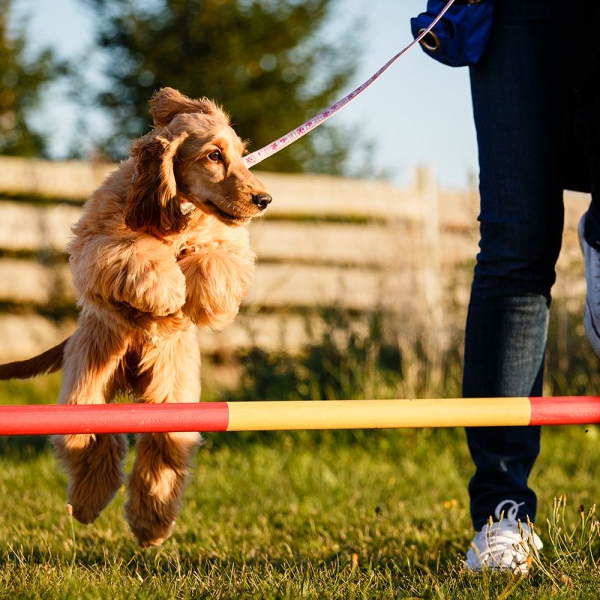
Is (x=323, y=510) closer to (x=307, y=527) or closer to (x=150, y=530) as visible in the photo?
(x=307, y=527)

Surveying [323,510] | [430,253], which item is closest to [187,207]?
[323,510]

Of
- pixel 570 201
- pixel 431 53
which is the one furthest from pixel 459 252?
pixel 431 53

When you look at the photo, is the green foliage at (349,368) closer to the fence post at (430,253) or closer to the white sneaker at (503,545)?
the fence post at (430,253)

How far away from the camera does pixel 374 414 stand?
88.4 inches

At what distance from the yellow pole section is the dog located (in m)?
0.47

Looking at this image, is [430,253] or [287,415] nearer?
[287,415]

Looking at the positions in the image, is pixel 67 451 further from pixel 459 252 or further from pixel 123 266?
pixel 459 252

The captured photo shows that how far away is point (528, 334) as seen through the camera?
2.85m

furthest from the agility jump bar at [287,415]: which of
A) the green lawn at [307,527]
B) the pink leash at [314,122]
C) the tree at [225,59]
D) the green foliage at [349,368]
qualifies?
the tree at [225,59]

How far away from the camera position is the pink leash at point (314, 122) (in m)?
2.69

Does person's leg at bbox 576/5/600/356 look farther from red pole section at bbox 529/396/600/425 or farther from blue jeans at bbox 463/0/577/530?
red pole section at bbox 529/396/600/425

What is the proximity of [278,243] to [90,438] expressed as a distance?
531 cm

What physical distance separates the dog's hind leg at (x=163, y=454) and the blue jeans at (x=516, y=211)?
923mm

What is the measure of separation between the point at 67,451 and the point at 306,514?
1194 mm
